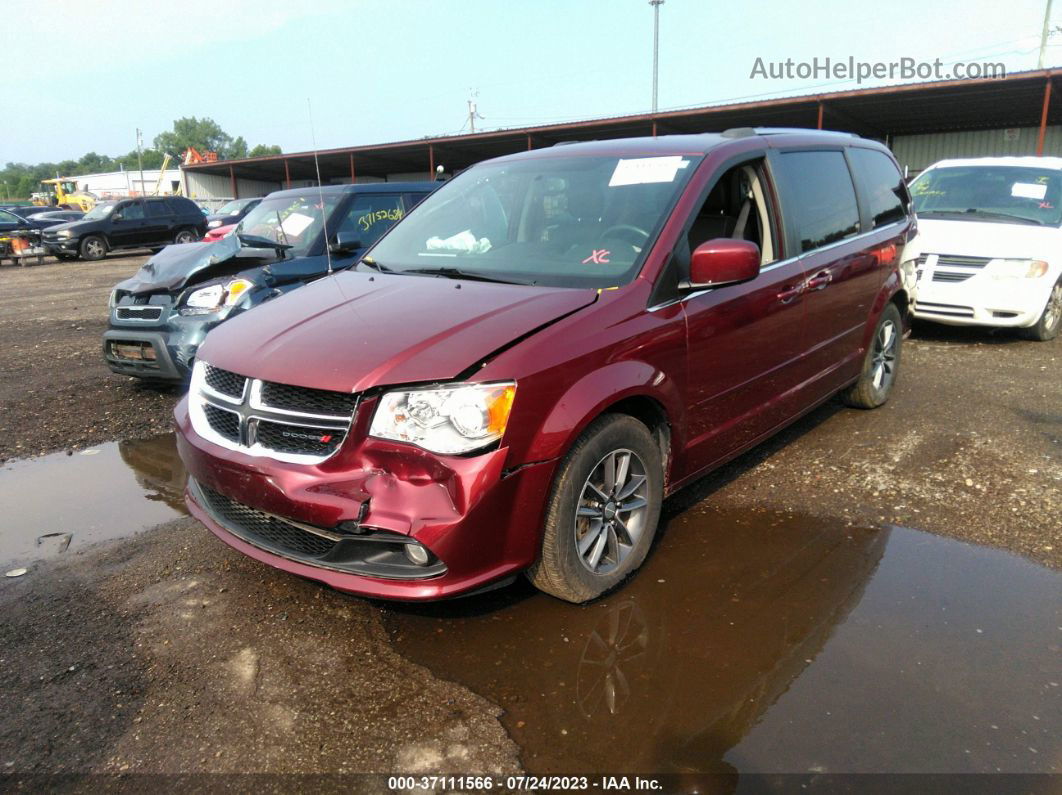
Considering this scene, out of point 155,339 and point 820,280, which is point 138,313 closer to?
point 155,339

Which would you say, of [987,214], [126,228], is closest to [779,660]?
[987,214]

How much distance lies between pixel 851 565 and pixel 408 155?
103ft

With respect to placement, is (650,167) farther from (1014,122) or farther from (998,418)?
(1014,122)

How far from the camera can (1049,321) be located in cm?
768

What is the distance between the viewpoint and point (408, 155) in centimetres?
3216

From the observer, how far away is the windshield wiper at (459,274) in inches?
129

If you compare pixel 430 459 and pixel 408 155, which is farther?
pixel 408 155

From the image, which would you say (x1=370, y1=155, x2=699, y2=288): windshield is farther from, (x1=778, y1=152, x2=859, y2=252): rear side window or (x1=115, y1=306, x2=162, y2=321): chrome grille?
(x1=115, y1=306, x2=162, y2=321): chrome grille

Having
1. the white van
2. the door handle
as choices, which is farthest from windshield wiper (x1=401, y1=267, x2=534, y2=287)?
the white van

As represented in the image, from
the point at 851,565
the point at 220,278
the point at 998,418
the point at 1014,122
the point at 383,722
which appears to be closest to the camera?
the point at 383,722

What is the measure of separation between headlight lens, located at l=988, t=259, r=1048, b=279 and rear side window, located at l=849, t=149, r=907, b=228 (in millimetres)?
2150

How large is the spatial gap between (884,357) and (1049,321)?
3535 mm

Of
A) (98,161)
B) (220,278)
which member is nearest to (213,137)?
(98,161)

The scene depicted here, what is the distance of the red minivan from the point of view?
8.33 feet
